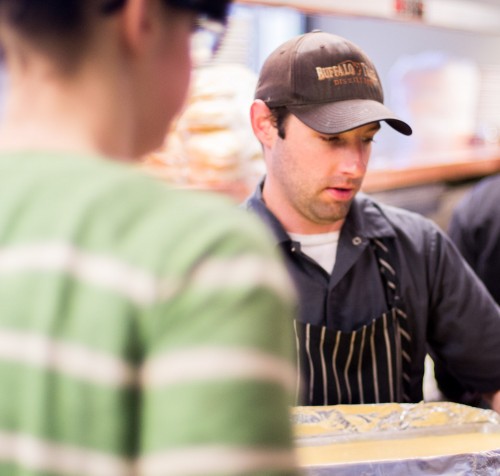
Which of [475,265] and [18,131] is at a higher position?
[18,131]

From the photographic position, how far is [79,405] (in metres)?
0.44

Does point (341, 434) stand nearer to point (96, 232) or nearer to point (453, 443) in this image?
point (453, 443)

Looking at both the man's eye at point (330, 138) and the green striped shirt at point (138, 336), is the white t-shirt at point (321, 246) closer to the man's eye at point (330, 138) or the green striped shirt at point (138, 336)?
the man's eye at point (330, 138)

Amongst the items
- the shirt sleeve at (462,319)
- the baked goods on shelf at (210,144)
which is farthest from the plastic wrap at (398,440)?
the baked goods on shelf at (210,144)

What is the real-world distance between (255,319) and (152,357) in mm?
67

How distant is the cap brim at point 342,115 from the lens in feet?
4.91

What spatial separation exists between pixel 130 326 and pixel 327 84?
3.96ft

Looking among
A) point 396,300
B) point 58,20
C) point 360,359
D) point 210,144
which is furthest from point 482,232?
point 58,20

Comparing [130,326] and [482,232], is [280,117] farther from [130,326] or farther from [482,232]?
[130,326]

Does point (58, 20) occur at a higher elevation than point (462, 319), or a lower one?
higher

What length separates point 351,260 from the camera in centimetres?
155

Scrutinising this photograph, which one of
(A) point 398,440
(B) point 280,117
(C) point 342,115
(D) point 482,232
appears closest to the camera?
(A) point 398,440

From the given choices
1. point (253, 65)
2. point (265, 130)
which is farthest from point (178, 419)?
point (253, 65)

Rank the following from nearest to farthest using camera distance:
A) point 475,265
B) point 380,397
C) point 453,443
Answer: point 453,443, point 380,397, point 475,265
